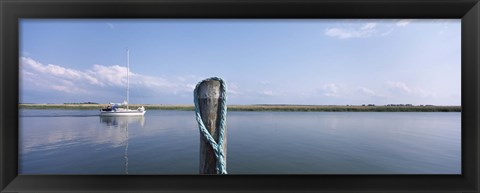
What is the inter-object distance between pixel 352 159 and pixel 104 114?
1707cm

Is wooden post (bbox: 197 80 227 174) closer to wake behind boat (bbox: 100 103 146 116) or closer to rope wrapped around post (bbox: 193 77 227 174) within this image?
rope wrapped around post (bbox: 193 77 227 174)

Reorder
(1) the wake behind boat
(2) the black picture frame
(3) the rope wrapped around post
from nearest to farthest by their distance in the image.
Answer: (2) the black picture frame < (3) the rope wrapped around post < (1) the wake behind boat

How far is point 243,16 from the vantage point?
89cm

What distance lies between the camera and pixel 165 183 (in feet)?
2.96

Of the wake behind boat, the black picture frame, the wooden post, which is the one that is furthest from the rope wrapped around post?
the wake behind boat

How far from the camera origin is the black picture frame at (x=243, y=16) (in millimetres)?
871

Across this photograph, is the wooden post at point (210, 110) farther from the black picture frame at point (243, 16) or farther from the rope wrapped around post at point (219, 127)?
the black picture frame at point (243, 16)

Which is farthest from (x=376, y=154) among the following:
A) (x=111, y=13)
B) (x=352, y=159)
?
(x=111, y=13)

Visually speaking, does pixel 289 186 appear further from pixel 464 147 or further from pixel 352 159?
pixel 352 159

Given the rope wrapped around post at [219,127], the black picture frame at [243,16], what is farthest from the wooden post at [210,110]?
the black picture frame at [243,16]

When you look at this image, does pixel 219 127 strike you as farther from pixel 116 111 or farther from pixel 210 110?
pixel 116 111

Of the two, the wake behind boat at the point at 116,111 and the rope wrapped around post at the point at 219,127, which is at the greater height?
the rope wrapped around post at the point at 219,127

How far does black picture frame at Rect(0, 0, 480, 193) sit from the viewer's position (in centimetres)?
87

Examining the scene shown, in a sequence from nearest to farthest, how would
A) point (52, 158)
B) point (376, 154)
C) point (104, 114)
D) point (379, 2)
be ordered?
point (379, 2), point (52, 158), point (376, 154), point (104, 114)
